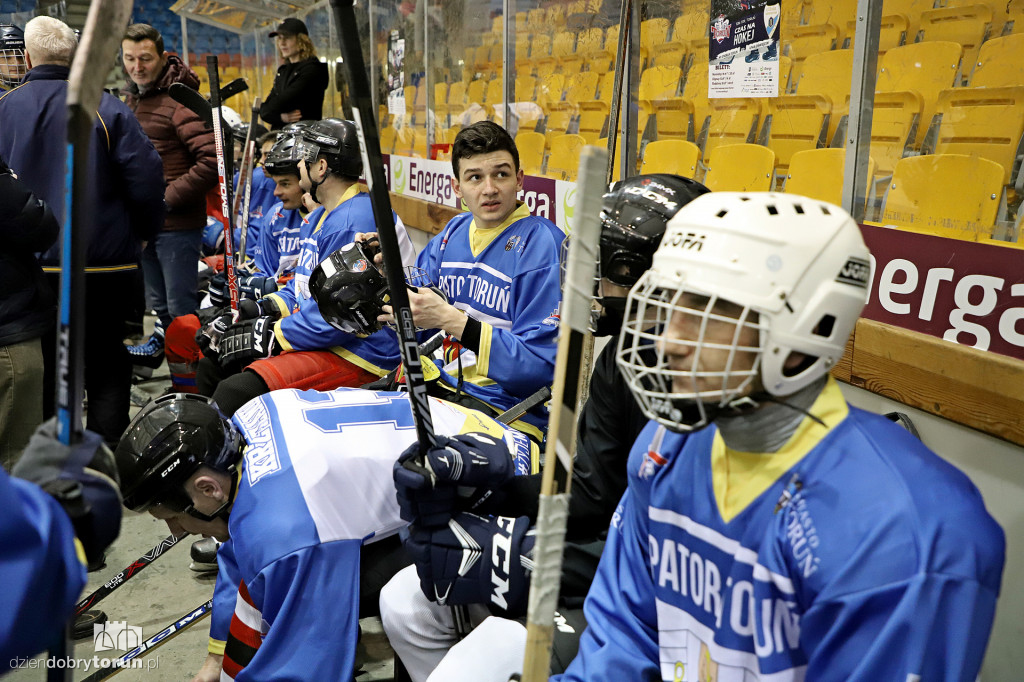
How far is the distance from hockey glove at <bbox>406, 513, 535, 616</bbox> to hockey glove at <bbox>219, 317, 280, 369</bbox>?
1721mm

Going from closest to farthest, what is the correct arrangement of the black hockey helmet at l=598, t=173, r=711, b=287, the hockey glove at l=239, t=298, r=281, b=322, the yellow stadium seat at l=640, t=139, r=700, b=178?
the black hockey helmet at l=598, t=173, r=711, b=287 < the yellow stadium seat at l=640, t=139, r=700, b=178 < the hockey glove at l=239, t=298, r=281, b=322

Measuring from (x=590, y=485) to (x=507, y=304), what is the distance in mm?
861

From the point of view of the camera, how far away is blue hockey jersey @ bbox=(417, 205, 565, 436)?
2.19 meters

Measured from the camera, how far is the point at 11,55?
2.86 metres

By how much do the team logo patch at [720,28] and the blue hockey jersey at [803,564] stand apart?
2.11 m

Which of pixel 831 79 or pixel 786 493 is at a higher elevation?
pixel 831 79

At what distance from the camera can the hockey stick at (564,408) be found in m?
0.79

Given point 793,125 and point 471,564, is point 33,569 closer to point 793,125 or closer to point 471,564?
point 471,564

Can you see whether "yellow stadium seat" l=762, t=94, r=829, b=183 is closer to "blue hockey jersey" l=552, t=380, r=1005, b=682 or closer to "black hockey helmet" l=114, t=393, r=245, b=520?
"blue hockey jersey" l=552, t=380, r=1005, b=682

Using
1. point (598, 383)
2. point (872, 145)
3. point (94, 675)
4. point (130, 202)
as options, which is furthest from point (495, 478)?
point (130, 202)

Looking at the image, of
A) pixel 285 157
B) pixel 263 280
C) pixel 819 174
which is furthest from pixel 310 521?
pixel 263 280

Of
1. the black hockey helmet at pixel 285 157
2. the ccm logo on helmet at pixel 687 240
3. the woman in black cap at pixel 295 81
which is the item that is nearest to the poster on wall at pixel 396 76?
the woman in black cap at pixel 295 81

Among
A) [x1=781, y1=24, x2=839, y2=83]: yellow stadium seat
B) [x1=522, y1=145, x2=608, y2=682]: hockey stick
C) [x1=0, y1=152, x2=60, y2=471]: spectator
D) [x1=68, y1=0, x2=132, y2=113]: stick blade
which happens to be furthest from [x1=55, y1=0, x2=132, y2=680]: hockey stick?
[x1=781, y1=24, x2=839, y2=83]: yellow stadium seat

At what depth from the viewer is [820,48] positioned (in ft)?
8.52
